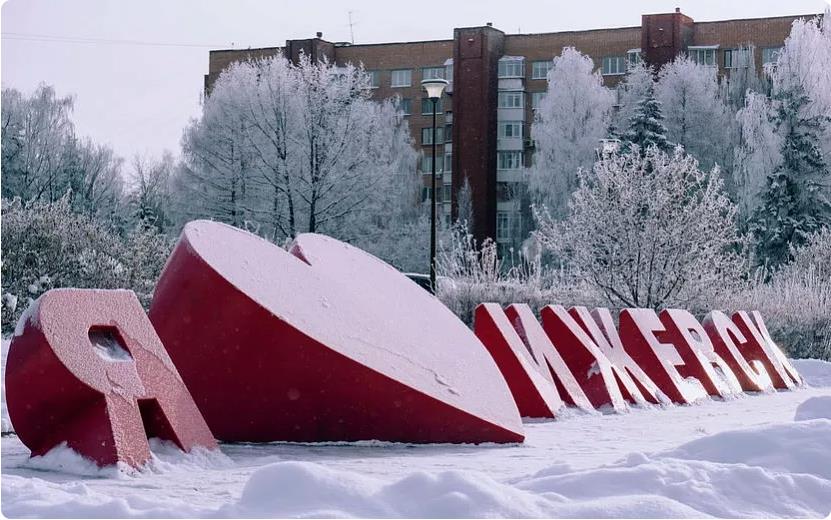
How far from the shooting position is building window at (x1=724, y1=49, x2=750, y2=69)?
47250 millimetres

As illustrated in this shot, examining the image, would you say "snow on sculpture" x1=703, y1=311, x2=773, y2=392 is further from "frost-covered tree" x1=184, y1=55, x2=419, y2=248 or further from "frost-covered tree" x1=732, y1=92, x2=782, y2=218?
"frost-covered tree" x1=184, y1=55, x2=419, y2=248

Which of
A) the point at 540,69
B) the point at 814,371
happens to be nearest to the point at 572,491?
the point at 814,371

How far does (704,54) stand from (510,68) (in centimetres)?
845

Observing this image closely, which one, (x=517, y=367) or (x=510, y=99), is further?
(x=510, y=99)

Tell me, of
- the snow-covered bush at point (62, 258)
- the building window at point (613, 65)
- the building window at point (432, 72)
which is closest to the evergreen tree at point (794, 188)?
the building window at point (613, 65)

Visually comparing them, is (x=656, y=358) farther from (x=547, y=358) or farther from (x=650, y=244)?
(x=650, y=244)

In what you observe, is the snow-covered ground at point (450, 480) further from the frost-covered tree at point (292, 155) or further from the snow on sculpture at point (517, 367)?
the frost-covered tree at point (292, 155)

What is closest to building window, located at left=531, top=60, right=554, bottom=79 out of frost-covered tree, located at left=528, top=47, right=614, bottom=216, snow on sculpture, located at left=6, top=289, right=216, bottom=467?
frost-covered tree, located at left=528, top=47, right=614, bottom=216

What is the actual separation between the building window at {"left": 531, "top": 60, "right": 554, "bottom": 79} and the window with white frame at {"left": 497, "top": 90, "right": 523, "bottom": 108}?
144 cm

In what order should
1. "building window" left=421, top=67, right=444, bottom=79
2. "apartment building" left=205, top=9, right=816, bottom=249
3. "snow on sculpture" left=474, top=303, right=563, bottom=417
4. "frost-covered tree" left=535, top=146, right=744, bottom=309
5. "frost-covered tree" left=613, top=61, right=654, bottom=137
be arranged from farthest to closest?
"building window" left=421, top=67, right=444, bottom=79
"apartment building" left=205, top=9, right=816, bottom=249
"frost-covered tree" left=613, top=61, right=654, bottom=137
"frost-covered tree" left=535, top=146, right=744, bottom=309
"snow on sculpture" left=474, top=303, right=563, bottom=417

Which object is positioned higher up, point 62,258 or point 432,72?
point 432,72

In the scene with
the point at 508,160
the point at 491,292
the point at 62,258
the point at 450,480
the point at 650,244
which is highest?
the point at 508,160

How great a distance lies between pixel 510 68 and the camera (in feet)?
179

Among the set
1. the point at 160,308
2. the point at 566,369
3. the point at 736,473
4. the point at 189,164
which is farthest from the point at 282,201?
the point at 736,473
